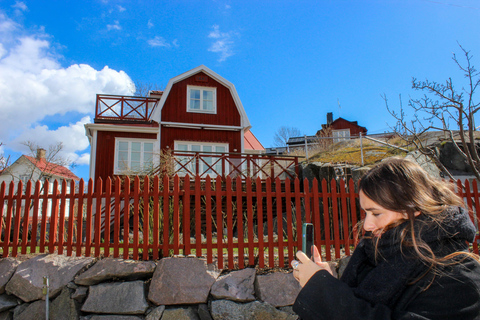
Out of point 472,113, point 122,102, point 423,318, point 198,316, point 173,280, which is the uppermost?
point 122,102

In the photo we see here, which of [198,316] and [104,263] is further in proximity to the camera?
[104,263]

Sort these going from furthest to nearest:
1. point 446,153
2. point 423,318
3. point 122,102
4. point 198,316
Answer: point 122,102, point 446,153, point 198,316, point 423,318

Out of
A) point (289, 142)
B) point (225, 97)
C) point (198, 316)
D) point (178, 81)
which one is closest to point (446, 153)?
point (225, 97)

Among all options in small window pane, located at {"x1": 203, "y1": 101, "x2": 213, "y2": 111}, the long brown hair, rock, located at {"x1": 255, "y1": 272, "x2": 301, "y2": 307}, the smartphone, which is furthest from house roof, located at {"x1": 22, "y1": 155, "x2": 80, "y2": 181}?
the long brown hair

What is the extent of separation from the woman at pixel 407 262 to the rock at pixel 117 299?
3.25m

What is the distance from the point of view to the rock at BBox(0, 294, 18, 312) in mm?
4293

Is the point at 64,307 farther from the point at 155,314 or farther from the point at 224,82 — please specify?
the point at 224,82

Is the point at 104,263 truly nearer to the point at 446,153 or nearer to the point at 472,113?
the point at 472,113

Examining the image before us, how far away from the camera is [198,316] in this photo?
13.0 feet

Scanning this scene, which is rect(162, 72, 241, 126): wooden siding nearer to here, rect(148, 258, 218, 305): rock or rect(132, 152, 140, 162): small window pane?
rect(132, 152, 140, 162): small window pane

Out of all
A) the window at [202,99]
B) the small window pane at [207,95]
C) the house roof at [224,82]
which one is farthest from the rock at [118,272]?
the small window pane at [207,95]

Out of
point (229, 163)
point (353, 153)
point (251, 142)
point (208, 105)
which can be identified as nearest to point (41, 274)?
point (229, 163)

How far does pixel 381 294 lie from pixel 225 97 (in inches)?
579

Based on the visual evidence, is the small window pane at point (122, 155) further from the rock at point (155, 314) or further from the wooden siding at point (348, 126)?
the wooden siding at point (348, 126)
